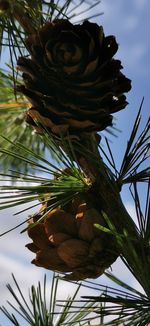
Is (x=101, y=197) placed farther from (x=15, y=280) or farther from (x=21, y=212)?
(x=15, y=280)

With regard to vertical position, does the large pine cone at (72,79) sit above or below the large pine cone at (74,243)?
above

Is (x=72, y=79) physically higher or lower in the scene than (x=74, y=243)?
higher

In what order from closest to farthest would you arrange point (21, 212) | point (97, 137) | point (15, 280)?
1. point (21, 212)
2. point (97, 137)
3. point (15, 280)

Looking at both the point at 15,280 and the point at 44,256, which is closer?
the point at 44,256

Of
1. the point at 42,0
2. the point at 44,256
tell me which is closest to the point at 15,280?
the point at 44,256
